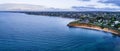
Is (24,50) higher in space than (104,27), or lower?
higher

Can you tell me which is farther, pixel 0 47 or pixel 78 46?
pixel 78 46

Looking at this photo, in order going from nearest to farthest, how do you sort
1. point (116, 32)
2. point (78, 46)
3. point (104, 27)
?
point (78, 46) → point (116, 32) → point (104, 27)

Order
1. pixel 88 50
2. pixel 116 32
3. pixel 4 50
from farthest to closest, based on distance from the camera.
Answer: pixel 116 32 → pixel 88 50 → pixel 4 50

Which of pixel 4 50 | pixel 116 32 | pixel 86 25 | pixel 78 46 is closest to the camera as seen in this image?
pixel 4 50

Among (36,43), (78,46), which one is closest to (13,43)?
(36,43)

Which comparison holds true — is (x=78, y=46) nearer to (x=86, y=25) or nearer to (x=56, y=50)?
(x=56, y=50)

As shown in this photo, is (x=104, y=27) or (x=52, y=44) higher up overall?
(x=52, y=44)

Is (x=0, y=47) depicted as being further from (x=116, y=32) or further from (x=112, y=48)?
(x=116, y=32)

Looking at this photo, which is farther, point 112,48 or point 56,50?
Result: point 112,48

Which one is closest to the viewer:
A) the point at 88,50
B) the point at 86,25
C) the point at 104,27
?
the point at 88,50

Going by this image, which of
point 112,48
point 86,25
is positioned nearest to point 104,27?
point 86,25
